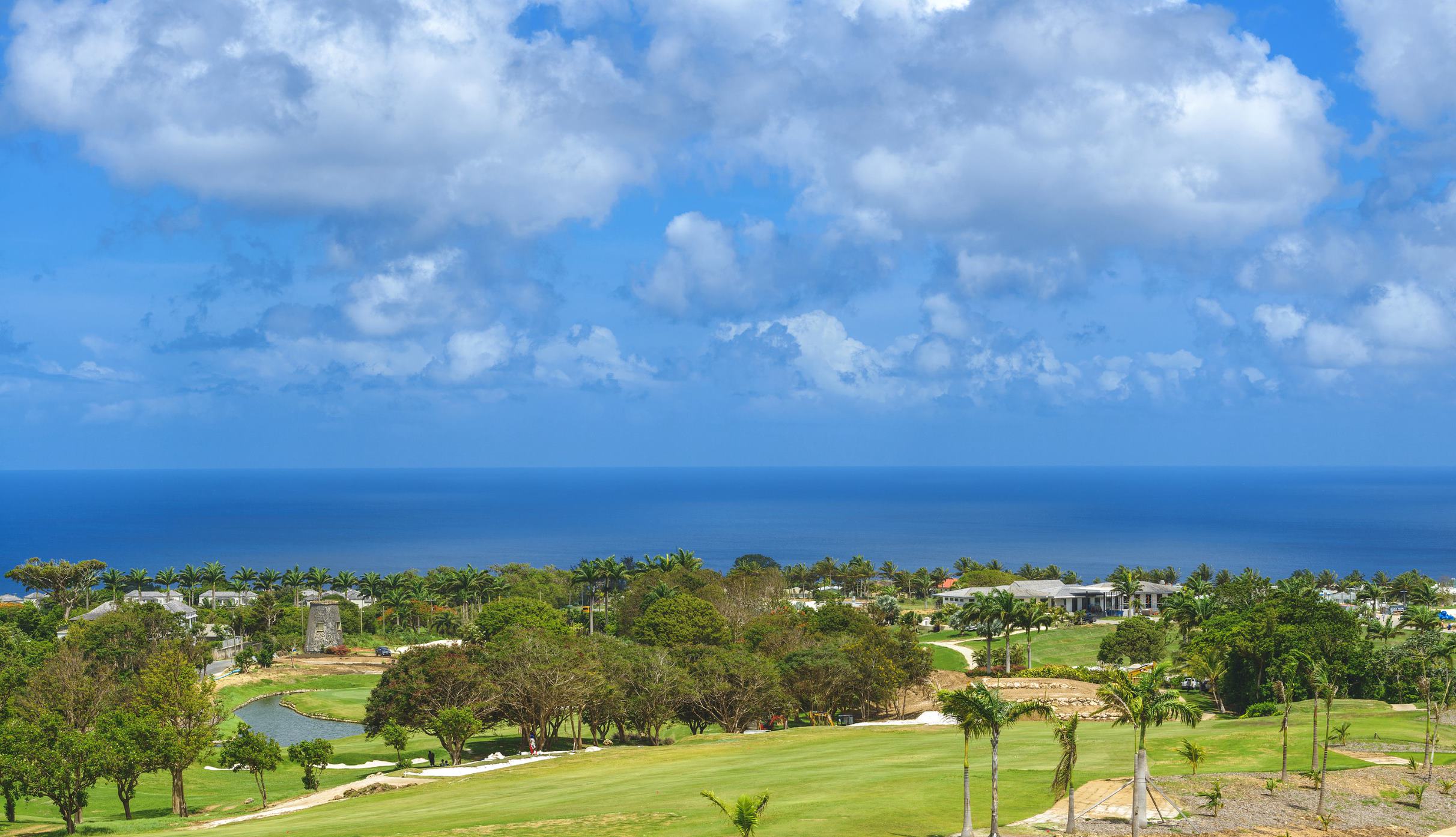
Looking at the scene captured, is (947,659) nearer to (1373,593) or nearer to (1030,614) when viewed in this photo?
(1030,614)

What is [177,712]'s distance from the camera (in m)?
55.5

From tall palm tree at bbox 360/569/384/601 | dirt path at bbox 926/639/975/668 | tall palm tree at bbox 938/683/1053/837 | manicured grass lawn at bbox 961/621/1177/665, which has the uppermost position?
tall palm tree at bbox 938/683/1053/837

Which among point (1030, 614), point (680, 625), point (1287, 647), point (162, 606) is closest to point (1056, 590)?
point (1030, 614)

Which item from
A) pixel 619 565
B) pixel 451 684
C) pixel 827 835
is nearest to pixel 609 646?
pixel 451 684

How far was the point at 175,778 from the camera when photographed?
49.4 metres

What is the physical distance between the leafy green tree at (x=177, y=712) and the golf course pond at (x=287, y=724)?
49.7 ft

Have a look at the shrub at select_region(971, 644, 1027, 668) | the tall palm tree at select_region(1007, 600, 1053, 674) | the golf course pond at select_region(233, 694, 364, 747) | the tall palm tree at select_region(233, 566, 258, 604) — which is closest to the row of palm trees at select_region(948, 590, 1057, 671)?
the tall palm tree at select_region(1007, 600, 1053, 674)

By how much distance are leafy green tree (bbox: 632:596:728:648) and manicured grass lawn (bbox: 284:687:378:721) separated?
22.6m

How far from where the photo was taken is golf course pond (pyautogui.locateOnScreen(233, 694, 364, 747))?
77375 mm

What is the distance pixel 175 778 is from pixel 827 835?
3423cm

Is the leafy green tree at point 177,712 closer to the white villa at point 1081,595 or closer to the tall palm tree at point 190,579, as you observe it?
the tall palm tree at point 190,579

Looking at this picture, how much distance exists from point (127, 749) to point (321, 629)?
73926mm

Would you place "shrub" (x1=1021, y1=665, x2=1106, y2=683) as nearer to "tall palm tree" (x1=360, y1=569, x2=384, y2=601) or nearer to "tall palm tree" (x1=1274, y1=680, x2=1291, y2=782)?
"tall palm tree" (x1=1274, y1=680, x2=1291, y2=782)

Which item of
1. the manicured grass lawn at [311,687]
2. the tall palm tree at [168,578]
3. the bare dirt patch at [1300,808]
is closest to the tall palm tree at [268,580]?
the tall palm tree at [168,578]
